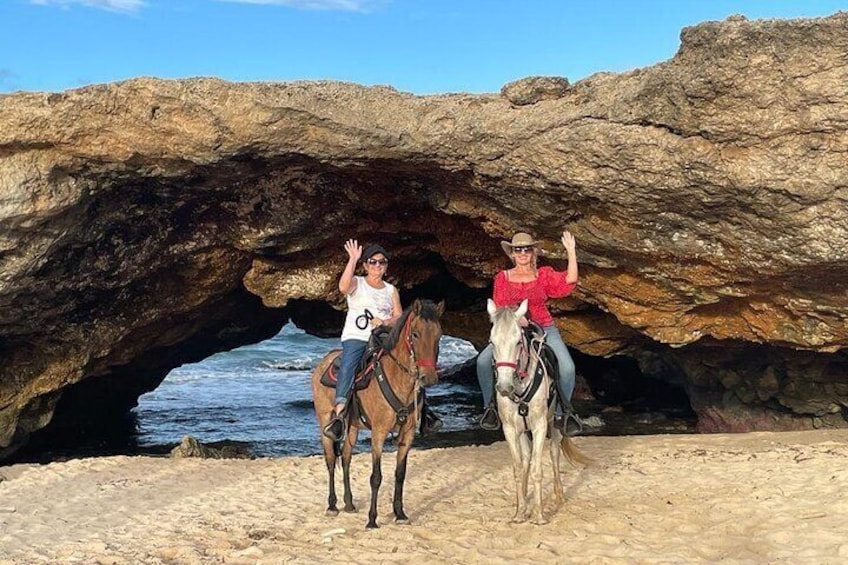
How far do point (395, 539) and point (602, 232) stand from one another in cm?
544

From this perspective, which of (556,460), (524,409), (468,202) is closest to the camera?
(524,409)

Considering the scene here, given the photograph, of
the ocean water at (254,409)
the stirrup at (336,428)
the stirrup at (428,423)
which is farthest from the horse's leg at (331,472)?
the ocean water at (254,409)

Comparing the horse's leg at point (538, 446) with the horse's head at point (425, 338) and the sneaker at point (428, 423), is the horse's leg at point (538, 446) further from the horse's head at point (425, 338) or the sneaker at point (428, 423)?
the horse's head at point (425, 338)

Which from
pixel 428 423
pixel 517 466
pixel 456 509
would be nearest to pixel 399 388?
pixel 428 423

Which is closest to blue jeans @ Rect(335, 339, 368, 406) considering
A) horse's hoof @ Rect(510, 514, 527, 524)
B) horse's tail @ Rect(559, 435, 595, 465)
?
horse's hoof @ Rect(510, 514, 527, 524)

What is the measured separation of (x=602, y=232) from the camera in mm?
10914

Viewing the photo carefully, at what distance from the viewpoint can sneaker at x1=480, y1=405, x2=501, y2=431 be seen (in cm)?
835

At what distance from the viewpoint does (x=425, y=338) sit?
736cm

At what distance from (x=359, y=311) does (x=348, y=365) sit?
2.13ft

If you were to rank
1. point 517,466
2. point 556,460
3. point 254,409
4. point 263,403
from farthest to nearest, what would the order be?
1. point 263,403
2. point 254,409
3. point 556,460
4. point 517,466

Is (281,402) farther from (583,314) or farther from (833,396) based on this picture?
(833,396)

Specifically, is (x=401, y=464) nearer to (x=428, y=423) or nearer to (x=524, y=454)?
(x=428, y=423)

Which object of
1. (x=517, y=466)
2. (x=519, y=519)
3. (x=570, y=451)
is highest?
(x=517, y=466)

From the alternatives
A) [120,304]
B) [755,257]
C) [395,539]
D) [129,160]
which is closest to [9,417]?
[120,304]
